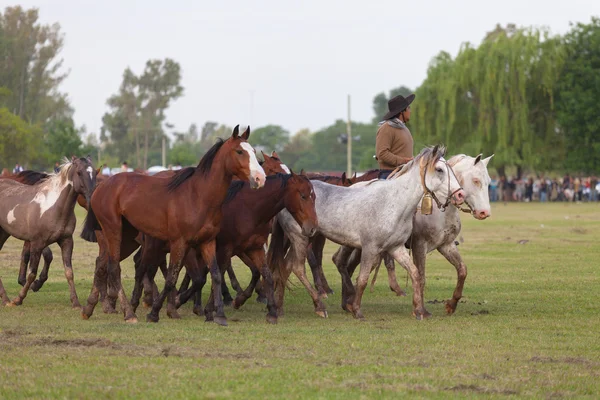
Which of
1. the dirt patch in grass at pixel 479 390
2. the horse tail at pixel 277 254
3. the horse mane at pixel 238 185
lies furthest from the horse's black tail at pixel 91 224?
the dirt patch in grass at pixel 479 390

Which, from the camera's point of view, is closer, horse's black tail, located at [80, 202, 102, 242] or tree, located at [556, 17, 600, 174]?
horse's black tail, located at [80, 202, 102, 242]

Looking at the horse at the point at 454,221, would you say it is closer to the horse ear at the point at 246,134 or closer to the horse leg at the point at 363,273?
the horse leg at the point at 363,273

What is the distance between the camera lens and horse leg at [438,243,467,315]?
13258 mm

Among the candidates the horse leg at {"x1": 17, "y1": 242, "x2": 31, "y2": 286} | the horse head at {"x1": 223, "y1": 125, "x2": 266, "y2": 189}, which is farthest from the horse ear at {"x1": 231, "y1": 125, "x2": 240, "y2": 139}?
the horse leg at {"x1": 17, "y1": 242, "x2": 31, "y2": 286}

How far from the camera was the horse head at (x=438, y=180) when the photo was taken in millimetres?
12805

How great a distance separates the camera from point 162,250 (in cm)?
1314

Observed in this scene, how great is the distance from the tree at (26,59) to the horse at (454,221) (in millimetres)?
60491

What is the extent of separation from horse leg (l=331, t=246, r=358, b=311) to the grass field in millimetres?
216

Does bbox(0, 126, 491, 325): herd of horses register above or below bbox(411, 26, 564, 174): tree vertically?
below

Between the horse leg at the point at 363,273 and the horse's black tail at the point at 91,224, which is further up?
the horse's black tail at the point at 91,224

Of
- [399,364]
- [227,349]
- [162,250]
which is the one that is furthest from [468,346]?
[162,250]

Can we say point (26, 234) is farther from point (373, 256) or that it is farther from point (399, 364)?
point (399, 364)

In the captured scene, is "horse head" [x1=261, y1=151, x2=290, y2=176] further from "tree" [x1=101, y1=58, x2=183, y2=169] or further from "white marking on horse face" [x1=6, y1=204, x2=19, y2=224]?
"tree" [x1=101, y1=58, x2=183, y2=169]

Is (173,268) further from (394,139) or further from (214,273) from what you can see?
(394,139)
